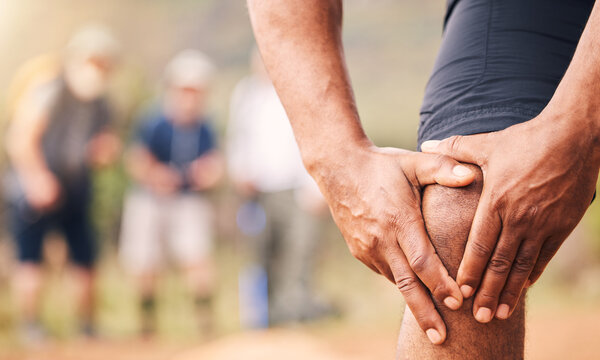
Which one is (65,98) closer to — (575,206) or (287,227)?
(287,227)

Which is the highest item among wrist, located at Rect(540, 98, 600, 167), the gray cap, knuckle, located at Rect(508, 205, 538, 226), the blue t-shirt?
wrist, located at Rect(540, 98, 600, 167)

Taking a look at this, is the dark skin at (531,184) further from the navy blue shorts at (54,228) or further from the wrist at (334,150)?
the navy blue shorts at (54,228)

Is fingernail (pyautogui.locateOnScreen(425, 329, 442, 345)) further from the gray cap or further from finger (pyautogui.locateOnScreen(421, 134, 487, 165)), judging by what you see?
the gray cap

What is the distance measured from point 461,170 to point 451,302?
0.74 ft

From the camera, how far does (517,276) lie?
3.26 ft

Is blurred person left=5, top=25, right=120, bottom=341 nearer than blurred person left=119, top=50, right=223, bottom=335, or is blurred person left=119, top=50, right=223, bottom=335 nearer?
blurred person left=5, top=25, right=120, bottom=341

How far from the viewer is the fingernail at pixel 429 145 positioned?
1.07 m

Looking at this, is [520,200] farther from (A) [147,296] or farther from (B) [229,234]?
(B) [229,234]

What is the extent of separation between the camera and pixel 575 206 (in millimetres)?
959

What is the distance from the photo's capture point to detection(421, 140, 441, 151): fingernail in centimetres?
107

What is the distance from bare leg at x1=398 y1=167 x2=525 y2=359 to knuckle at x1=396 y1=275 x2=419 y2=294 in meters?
0.05

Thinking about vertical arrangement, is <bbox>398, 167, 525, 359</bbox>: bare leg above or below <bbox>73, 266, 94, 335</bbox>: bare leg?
above

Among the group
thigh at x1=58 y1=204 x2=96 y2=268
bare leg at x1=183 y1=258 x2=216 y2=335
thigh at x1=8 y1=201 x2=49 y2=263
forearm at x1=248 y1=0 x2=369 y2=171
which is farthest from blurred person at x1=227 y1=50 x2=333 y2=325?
forearm at x1=248 y1=0 x2=369 y2=171

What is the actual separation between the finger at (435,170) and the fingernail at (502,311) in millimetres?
218
